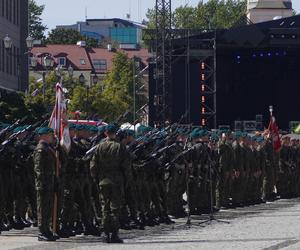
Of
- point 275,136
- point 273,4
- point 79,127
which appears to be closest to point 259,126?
point 275,136

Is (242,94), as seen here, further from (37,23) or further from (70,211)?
(37,23)

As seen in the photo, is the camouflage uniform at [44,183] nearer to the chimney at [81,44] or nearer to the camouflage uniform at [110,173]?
the camouflage uniform at [110,173]

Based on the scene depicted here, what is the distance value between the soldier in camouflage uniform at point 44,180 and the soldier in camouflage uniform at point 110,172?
664 mm

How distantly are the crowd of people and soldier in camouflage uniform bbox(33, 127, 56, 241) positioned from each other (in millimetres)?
15

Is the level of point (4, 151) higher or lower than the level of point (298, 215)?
higher

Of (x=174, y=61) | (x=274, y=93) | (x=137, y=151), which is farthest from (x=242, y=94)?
(x=137, y=151)

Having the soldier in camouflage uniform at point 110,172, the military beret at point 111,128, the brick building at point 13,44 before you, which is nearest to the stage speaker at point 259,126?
the brick building at point 13,44

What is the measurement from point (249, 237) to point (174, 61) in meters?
32.5

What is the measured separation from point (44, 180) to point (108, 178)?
973 mm

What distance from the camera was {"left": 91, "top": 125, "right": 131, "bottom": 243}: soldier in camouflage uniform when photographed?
19469mm

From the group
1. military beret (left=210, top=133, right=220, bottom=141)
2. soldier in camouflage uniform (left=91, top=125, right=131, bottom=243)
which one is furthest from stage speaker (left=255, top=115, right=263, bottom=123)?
soldier in camouflage uniform (left=91, top=125, right=131, bottom=243)

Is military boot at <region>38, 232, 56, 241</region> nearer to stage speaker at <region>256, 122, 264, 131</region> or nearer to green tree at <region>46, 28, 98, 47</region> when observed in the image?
stage speaker at <region>256, 122, 264, 131</region>

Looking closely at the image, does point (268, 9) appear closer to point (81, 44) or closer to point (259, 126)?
point (81, 44)

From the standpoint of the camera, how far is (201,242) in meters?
19.4
